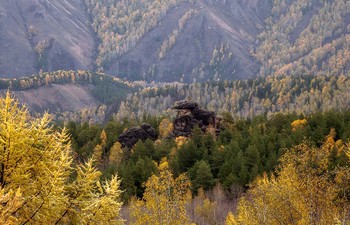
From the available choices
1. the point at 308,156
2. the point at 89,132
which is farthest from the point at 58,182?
the point at 89,132

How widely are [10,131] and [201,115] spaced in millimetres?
114096

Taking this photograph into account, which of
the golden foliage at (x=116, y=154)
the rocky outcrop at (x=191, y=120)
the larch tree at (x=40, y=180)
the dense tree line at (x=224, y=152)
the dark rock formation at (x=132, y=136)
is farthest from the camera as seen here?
the rocky outcrop at (x=191, y=120)

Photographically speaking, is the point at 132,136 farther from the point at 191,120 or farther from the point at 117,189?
the point at 117,189

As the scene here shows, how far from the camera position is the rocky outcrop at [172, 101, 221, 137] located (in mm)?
126125

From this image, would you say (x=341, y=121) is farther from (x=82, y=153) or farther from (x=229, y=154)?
(x=82, y=153)

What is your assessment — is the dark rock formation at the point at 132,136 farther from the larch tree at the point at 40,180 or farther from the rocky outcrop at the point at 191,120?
the larch tree at the point at 40,180

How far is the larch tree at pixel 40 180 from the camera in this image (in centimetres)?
1565

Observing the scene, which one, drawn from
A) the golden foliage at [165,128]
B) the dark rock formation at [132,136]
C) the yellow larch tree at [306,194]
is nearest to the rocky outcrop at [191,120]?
the golden foliage at [165,128]

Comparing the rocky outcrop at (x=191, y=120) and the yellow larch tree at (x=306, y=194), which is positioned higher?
the rocky outcrop at (x=191, y=120)

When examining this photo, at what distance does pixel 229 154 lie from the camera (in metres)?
88.6

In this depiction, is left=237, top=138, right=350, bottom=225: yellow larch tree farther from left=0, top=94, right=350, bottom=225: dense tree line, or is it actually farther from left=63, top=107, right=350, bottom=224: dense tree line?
left=63, top=107, right=350, bottom=224: dense tree line

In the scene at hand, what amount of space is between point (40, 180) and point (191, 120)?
112m

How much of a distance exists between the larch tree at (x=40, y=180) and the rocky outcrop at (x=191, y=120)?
351ft

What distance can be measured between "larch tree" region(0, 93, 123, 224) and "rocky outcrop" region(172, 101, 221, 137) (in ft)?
351
